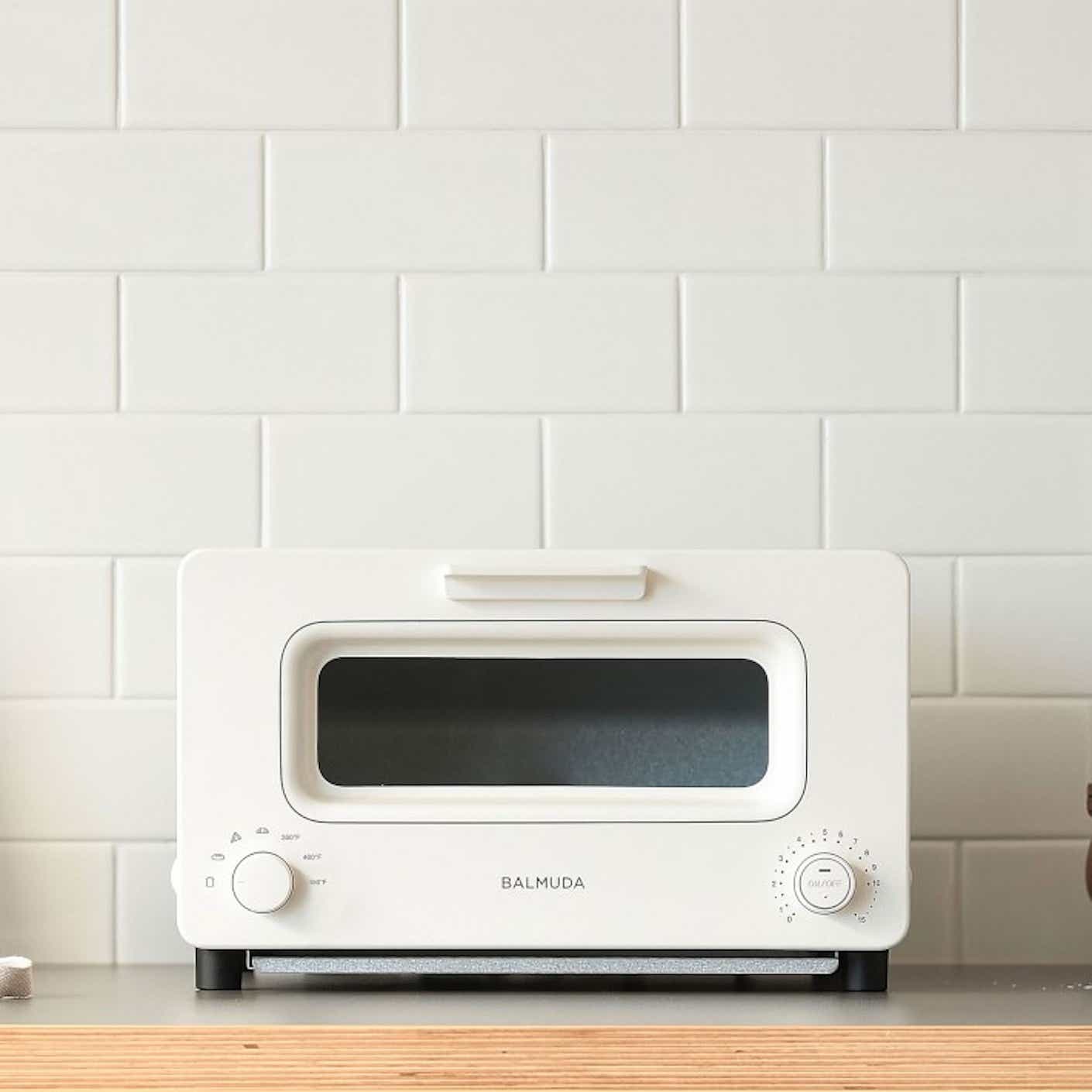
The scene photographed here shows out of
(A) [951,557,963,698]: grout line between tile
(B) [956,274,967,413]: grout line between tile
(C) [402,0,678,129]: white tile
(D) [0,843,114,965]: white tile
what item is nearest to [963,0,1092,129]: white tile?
(B) [956,274,967,413]: grout line between tile

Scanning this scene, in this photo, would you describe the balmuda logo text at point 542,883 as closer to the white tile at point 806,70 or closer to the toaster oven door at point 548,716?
the toaster oven door at point 548,716

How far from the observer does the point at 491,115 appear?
47.2 inches

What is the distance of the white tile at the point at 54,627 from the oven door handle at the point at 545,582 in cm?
38

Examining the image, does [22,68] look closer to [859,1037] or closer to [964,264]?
[964,264]

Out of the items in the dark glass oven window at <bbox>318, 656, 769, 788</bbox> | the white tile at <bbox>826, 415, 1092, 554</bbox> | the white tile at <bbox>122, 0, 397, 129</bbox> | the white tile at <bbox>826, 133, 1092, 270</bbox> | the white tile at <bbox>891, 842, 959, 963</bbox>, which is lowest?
the white tile at <bbox>891, 842, 959, 963</bbox>

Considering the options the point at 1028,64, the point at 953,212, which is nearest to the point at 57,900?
the point at 953,212

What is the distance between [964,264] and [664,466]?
0.27 m

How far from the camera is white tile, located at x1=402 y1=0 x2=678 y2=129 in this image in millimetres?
1198

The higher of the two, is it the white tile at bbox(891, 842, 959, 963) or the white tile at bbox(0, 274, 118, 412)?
the white tile at bbox(0, 274, 118, 412)

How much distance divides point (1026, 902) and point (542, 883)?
1.48ft

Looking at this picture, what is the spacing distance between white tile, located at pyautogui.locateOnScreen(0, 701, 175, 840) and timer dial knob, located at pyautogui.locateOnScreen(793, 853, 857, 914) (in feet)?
1.62

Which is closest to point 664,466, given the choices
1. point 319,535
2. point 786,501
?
point 786,501

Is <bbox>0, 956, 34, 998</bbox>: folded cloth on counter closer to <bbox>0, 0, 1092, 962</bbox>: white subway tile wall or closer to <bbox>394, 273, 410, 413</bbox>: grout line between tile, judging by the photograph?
<bbox>0, 0, 1092, 962</bbox>: white subway tile wall

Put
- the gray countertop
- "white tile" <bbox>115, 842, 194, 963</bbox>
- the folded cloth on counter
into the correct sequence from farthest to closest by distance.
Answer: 1. "white tile" <bbox>115, 842, 194, 963</bbox>
2. the folded cloth on counter
3. the gray countertop
